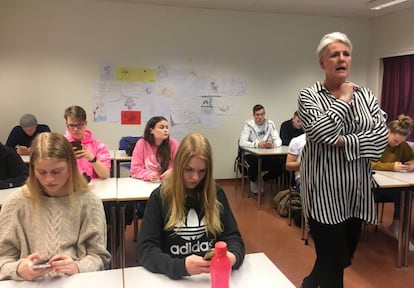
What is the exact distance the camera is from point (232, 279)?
1.23m

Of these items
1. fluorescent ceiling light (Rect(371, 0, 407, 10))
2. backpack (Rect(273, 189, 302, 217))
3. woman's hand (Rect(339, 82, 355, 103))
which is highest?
fluorescent ceiling light (Rect(371, 0, 407, 10))

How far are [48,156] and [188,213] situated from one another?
61 cm

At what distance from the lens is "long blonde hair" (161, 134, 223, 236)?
4.68 feet

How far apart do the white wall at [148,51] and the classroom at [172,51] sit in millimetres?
14

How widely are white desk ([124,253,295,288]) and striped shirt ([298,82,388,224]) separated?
552mm

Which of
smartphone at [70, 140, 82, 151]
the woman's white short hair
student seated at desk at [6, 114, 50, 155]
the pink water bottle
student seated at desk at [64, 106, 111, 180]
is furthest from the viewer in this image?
student seated at desk at [6, 114, 50, 155]

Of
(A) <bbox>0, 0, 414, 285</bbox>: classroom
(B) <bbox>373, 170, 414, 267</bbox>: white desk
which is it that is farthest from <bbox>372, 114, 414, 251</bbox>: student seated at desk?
(A) <bbox>0, 0, 414, 285</bbox>: classroom

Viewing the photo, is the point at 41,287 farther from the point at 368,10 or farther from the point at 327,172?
the point at 368,10

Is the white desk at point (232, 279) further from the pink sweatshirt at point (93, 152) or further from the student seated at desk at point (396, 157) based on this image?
the student seated at desk at point (396, 157)

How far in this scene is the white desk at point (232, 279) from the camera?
1.18 meters

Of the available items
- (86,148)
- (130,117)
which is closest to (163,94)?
(130,117)

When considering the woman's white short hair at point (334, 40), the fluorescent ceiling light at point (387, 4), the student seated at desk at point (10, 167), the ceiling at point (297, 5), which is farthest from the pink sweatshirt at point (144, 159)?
the fluorescent ceiling light at point (387, 4)

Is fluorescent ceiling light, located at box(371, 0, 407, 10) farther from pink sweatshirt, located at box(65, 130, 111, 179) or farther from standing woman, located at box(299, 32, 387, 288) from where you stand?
pink sweatshirt, located at box(65, 130, 111, 179)

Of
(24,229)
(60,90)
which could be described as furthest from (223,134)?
(24,229)
